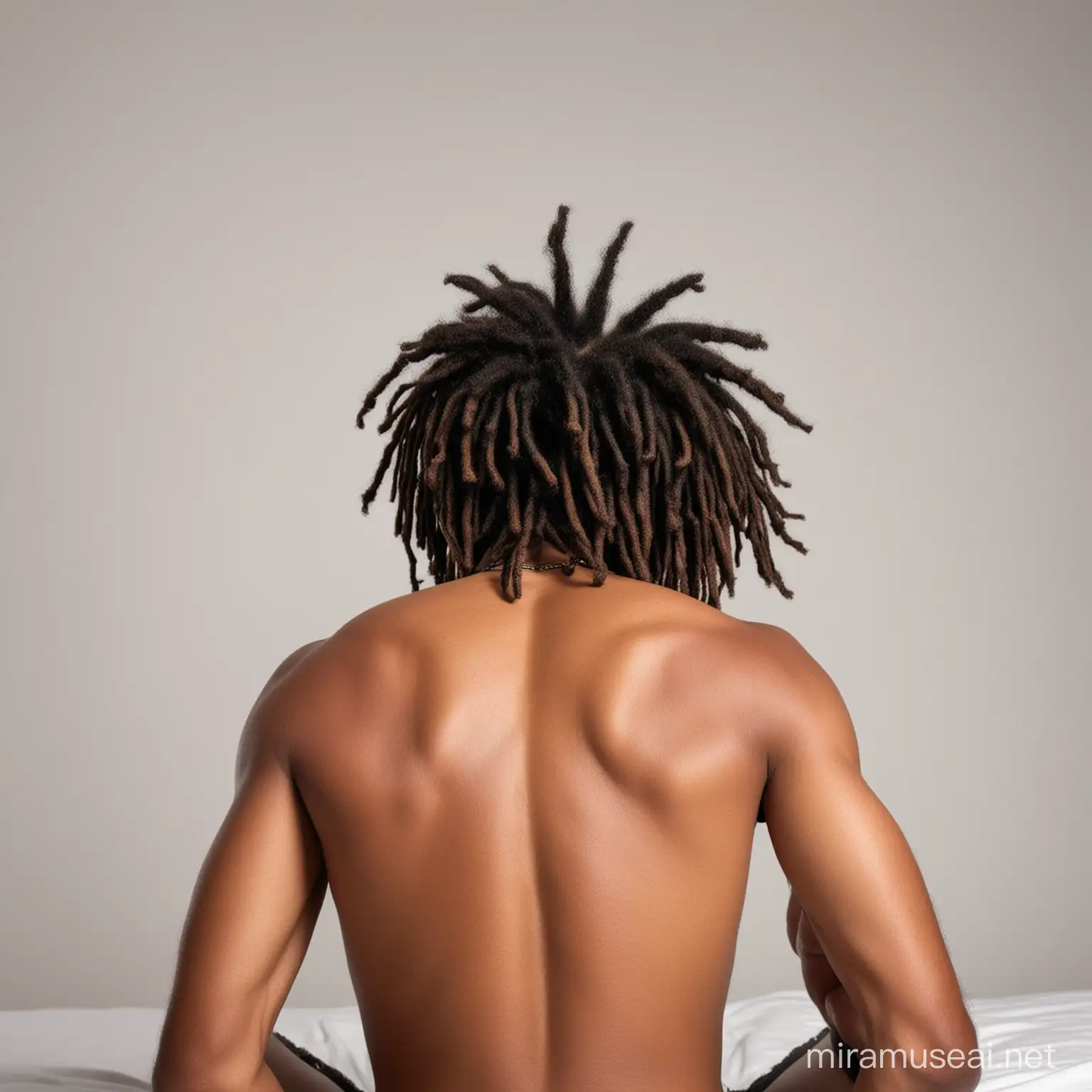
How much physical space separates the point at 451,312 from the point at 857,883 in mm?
2409

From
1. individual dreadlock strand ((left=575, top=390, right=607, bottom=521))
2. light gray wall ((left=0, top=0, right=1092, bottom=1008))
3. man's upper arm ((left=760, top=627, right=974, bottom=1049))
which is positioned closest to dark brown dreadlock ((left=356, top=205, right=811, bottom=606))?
individual dreadlock strand ((left=575, top=390, right=607, bottom=521))

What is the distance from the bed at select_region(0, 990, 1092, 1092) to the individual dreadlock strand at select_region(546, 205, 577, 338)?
1096mm

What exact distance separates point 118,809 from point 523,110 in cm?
197

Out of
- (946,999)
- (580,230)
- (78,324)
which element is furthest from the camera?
(580,230)

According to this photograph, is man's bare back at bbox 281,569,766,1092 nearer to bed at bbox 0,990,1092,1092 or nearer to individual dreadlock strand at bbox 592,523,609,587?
individual dreadlock strand at bbox 592,523,609,587

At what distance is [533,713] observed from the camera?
1.16 m

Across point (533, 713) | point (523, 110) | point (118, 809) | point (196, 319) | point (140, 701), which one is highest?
point (523, 110)

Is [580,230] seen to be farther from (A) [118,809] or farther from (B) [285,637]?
(A) [118,809]

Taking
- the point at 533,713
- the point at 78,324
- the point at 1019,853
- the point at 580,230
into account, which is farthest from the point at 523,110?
the point at 533,713

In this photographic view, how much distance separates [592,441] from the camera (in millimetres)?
1353

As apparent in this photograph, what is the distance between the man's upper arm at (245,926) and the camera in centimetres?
117

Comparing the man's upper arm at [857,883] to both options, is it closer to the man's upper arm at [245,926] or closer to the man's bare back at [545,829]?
Result: the man's bare back at [545,829]

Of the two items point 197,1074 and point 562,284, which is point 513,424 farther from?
point 197,1074

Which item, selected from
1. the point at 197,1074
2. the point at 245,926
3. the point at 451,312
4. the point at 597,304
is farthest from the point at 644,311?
the point at 451,312
